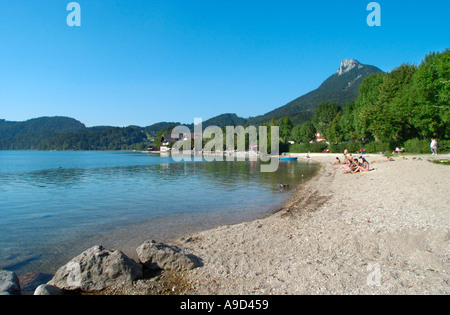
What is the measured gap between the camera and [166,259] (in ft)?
22.1

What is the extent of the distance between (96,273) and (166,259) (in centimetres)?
158

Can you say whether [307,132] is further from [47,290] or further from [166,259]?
[47,290]

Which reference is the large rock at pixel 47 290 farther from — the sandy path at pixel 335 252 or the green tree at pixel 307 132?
the green tree at pixel 307 132

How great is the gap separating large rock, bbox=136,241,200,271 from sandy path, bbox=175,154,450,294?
1.08 ft

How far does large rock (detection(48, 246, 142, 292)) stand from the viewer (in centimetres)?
603

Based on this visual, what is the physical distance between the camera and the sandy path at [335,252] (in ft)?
17.4

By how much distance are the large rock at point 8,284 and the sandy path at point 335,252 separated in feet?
12.2

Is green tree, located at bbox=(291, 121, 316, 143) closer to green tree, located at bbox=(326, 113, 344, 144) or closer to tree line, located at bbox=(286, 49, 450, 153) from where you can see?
green tree, located at bbox=(326, 113, 344, 144)

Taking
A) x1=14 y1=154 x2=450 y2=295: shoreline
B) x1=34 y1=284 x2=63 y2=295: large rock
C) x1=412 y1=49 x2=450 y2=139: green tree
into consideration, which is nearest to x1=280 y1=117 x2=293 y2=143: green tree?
x1=412 y1=49 x2=450 y2=139: green tree

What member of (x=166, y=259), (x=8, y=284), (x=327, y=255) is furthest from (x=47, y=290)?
(x=327, y=255)

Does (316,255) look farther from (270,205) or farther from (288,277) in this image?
(270,205)

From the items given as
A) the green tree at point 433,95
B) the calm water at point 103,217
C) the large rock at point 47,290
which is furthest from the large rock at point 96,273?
the green tree at point 433,95

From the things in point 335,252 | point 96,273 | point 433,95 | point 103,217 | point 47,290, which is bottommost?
point 103,217
